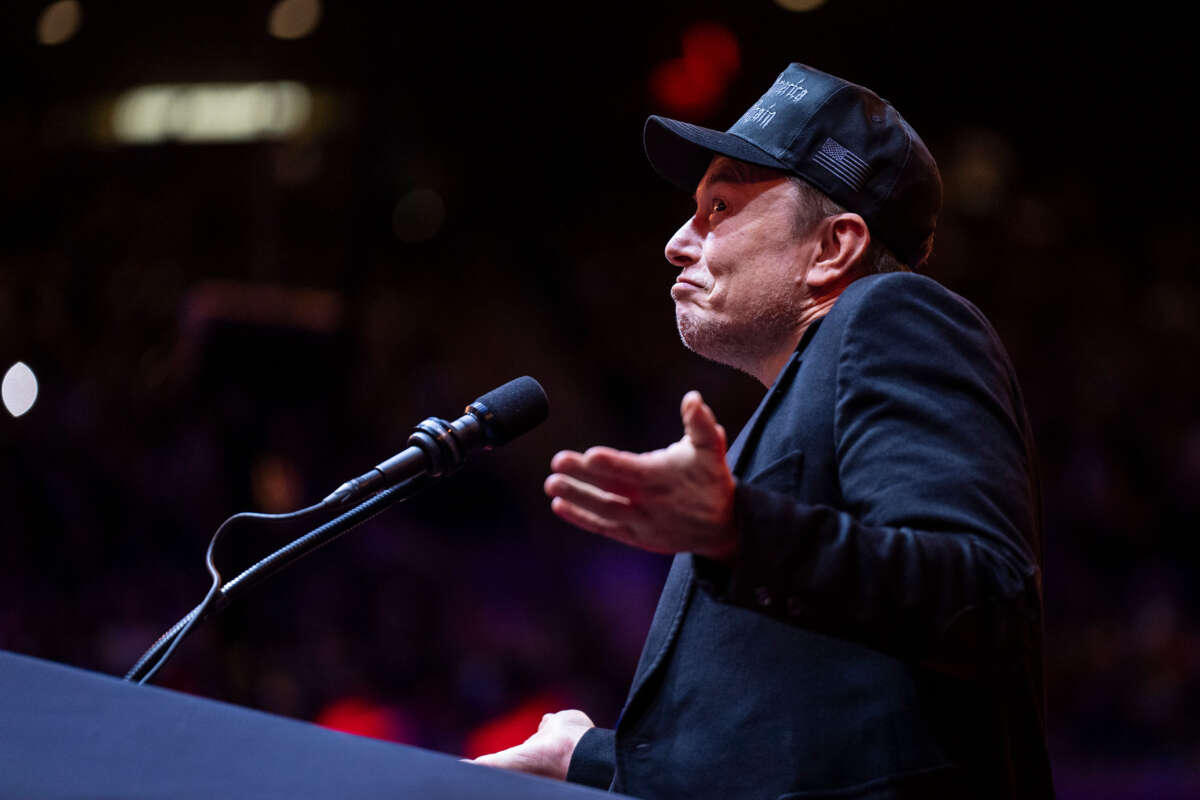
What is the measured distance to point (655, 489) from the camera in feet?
2.77

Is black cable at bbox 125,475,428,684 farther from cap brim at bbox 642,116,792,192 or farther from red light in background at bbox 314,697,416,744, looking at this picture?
red light in background at bbox 314,697,416,744

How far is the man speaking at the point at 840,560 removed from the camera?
90 cm

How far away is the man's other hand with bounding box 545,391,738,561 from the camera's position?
837 mm

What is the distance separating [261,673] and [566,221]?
2617 mm

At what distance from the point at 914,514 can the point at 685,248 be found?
0.65m

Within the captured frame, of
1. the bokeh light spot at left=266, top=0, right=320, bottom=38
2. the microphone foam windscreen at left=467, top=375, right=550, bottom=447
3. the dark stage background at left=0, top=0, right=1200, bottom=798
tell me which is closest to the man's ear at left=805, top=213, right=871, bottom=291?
the microphone foam windscreen at left=467, top=375, right=550, bottom=447

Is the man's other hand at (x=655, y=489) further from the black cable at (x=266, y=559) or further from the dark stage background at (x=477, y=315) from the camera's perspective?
the dark stage background at (x=477, y=315)

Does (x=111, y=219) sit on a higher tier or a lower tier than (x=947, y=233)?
higher

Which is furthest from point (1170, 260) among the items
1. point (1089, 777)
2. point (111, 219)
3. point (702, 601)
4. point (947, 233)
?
point (111, 219)

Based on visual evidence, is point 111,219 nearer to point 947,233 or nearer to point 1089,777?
point 947,233

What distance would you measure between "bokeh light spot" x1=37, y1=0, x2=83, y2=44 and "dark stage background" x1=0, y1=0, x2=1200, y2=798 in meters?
0.02

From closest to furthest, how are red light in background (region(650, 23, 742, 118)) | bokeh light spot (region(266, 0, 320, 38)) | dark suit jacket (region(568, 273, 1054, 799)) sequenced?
dark suit jacket (region(568, 273, 1054, 799))
red light in background (region(650, 23, 742, 118))
bokeh light spot (region(266, 0, 320, 38))

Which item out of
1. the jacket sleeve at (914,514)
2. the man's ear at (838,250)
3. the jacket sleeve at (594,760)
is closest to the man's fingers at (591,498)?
the jacket sleeve at (914,514)

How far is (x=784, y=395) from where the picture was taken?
1264 millimetres
